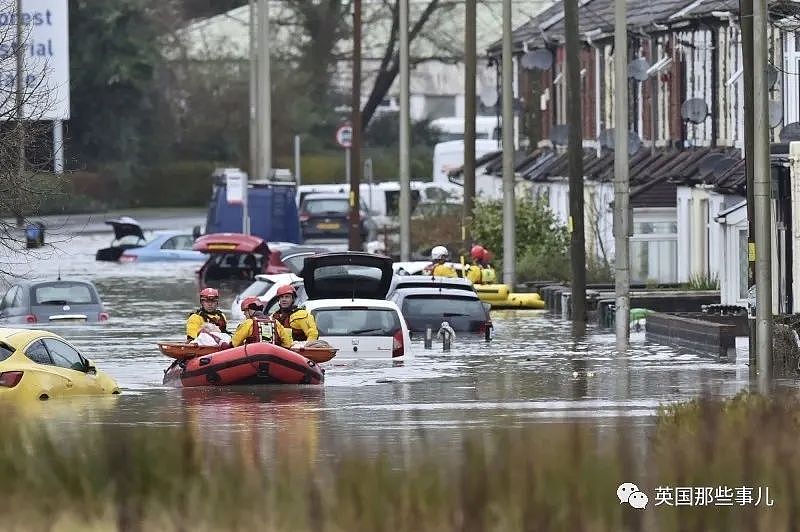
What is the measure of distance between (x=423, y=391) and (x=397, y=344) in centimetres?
240

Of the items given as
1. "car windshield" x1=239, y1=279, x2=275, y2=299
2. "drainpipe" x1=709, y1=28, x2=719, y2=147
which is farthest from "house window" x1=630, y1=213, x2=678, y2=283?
"car windshield" x1=239, y1=279, x2=275, y2=299

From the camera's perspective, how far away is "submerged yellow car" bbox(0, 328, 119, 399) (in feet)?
79.5

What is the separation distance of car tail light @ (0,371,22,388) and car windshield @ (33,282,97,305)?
47.1 feet

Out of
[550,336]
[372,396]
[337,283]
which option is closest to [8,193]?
[372,396]

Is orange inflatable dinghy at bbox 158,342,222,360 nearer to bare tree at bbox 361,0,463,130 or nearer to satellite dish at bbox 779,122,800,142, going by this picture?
satellite dish at bbox 779,122,800,142

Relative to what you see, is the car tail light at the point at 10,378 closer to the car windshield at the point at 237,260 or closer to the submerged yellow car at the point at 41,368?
the submerged yellow car at the point at 41,368

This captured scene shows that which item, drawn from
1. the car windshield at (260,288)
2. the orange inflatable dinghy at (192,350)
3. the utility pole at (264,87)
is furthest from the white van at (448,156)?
the orange inflatable dinghy at (192,350)

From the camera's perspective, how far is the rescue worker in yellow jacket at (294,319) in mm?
26922

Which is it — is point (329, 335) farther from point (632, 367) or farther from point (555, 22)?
point (555, 22)

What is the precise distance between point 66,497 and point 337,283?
20279mm

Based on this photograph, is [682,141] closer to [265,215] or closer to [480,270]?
[480,270]

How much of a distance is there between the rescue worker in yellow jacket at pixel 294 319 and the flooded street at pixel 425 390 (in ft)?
2.39

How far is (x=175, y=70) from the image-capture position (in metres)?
89.2

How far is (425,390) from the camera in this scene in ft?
90.2
